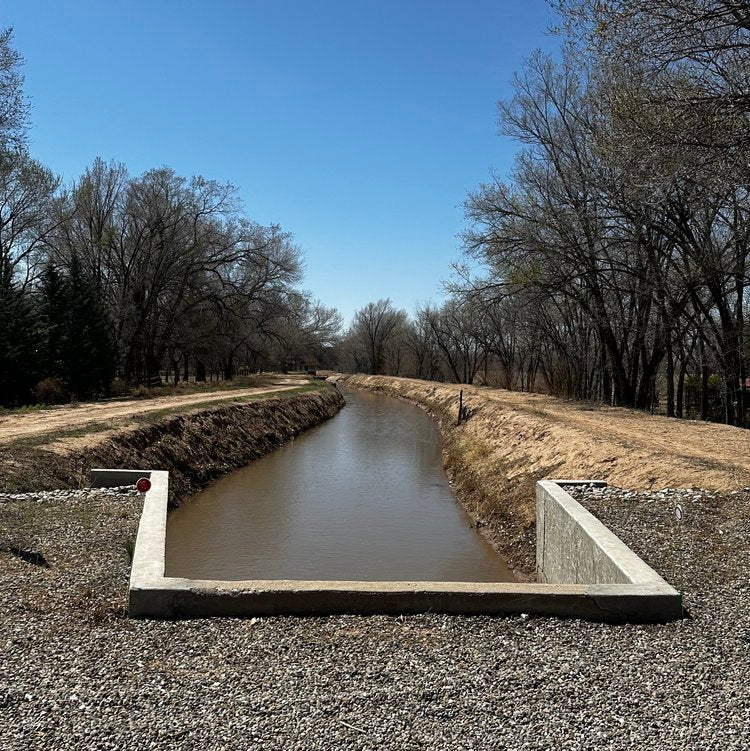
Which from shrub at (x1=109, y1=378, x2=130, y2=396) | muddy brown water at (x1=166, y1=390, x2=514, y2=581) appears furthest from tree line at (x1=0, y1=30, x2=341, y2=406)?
muddy brown water at (x1=166, y1=390, x2=514, y2=581)

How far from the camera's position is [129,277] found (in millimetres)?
35156

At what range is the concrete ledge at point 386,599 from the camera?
486 cm

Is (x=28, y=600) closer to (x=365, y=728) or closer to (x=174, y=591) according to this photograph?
(x=174, y=591)

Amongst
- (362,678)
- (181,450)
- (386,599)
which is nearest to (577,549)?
(386,599)

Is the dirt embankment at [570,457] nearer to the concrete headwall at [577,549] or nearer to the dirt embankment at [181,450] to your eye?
the concrete headwall at [577,549]

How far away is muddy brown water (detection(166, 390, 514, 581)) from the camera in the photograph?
30.5 feet

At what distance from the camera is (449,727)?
346 cm

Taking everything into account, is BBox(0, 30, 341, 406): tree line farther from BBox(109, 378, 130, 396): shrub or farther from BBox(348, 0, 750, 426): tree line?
BBox(348, 0, 750, 426): tree line

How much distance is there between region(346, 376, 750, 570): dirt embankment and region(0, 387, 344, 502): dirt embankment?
6275 mm

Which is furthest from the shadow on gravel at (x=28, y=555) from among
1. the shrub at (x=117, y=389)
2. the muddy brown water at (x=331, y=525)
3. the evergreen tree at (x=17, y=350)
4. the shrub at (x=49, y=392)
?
the shrub at (x=117, y=389)

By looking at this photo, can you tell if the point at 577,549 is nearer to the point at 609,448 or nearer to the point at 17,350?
the point at 609,448

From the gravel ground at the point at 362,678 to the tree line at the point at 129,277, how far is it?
2056 cm

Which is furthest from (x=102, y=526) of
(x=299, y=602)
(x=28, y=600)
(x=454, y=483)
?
(x=454, y=483)

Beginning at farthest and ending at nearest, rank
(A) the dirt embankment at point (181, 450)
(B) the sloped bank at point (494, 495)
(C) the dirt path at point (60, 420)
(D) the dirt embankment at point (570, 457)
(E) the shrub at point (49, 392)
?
(E) the shrub at point (49, 392)
(C) the dirt path at point (60, 420)
(A) the dirt embankment at point (181, 450)
(B) the sloped bank at point (494, 495)
(D) the dirt embankment at point (570, 457)
